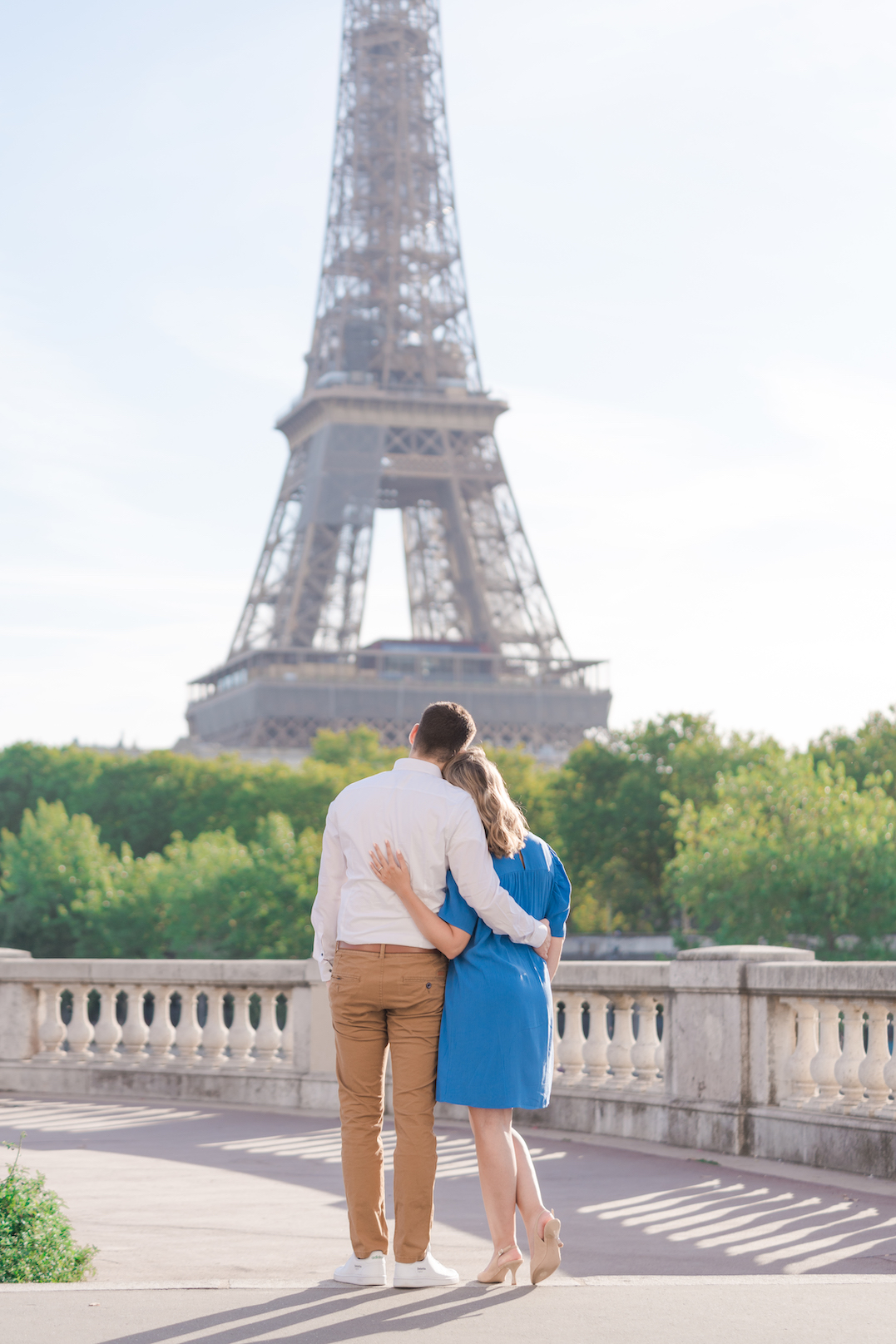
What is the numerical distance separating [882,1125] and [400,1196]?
166 inches

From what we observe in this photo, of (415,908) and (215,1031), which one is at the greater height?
(415,908)

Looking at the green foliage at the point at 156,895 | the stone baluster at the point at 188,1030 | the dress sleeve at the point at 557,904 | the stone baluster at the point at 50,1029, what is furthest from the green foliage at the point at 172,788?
the dress sleeve at the point at 557,904

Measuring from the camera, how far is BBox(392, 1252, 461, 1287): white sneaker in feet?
19.5

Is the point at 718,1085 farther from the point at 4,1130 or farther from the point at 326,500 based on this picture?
the point at 326,500

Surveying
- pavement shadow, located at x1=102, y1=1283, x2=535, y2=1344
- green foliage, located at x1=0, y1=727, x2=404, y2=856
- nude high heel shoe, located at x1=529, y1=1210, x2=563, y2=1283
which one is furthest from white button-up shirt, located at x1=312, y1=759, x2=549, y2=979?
green foliage, located at x1=0, y1=727, x2=404, y2=856

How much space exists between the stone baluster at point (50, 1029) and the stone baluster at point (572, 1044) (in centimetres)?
492

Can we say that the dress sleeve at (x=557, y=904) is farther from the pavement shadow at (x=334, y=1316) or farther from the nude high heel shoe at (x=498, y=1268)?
the pavement shadow at (x=334, y=1316)

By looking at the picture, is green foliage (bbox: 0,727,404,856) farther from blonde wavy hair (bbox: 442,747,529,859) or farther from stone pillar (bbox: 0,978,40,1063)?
blonde wavy hair (bbox: 442,747,529,859)

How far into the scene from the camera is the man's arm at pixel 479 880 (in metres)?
5.98

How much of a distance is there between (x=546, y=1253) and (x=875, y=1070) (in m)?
4.30

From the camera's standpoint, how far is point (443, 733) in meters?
6.20

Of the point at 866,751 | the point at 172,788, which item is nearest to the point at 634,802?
the point at 866,751

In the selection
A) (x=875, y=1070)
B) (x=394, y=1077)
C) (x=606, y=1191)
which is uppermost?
(x=394, y=1077)

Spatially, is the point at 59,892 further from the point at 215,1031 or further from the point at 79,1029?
the point at 215,1031
